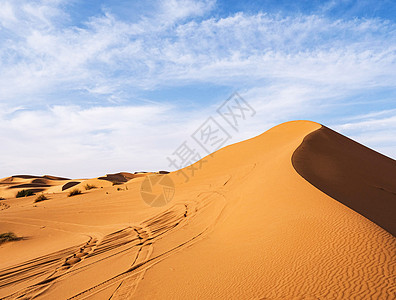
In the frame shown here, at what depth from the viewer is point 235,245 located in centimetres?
488

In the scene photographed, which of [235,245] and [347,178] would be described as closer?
[235,245]

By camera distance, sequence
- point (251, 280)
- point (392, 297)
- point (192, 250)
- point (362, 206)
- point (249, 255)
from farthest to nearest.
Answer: point (362, 206) → point (192, 250) → point (249, 255) → point (251, 280) → point (392, 297)

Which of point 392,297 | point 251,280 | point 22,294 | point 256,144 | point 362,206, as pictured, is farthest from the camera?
point 256,144

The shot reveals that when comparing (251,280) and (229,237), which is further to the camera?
(229,237)

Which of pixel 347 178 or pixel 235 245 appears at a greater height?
pixel 235 245

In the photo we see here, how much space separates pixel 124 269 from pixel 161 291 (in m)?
1.06

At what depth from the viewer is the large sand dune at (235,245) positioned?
339 centimetres

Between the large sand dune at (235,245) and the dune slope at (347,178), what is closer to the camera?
the large sand dune at (235,245)

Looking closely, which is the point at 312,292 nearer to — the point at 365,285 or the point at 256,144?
the point at 365,285

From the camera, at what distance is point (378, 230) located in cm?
421

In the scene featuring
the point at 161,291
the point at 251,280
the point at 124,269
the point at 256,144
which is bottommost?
the point at 251,280

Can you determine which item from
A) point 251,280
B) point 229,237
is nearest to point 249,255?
point 251,280

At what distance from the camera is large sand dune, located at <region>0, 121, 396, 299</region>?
339 centimetres

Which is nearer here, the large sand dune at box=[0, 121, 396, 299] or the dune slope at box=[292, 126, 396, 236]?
the large sand dune at box=[0, 121, 396, 299]
